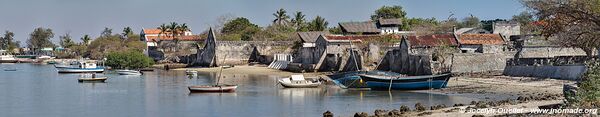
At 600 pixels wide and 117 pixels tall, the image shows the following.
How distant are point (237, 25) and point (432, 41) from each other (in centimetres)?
6129

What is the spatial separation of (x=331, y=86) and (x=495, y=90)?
1156 cm

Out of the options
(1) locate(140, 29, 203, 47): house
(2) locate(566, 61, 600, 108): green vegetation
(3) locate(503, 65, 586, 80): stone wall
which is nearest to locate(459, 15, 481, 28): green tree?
(1) locate(140, 29, 203, 47): house

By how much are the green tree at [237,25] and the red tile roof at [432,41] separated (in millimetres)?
57023

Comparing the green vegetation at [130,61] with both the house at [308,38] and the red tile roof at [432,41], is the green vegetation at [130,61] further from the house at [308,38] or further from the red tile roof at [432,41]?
the red tile roof at [432,41]

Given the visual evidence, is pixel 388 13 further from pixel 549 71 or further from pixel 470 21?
pixel 549 71

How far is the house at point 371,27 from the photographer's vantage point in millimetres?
93688

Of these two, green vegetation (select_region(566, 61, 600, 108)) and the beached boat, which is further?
the beached boat

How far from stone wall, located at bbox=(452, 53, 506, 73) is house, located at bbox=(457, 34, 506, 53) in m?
3.10

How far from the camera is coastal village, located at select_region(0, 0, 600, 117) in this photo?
3922cm

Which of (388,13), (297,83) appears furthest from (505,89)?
(388,13)

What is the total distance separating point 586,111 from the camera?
856 inches

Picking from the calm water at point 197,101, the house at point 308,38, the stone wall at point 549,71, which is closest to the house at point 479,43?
the stone wall at point 549,71

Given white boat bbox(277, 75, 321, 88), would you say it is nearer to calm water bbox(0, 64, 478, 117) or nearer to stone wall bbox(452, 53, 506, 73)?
calm water bbox(0, 64, 478, 117)

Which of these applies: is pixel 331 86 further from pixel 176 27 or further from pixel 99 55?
pixel 99 55
